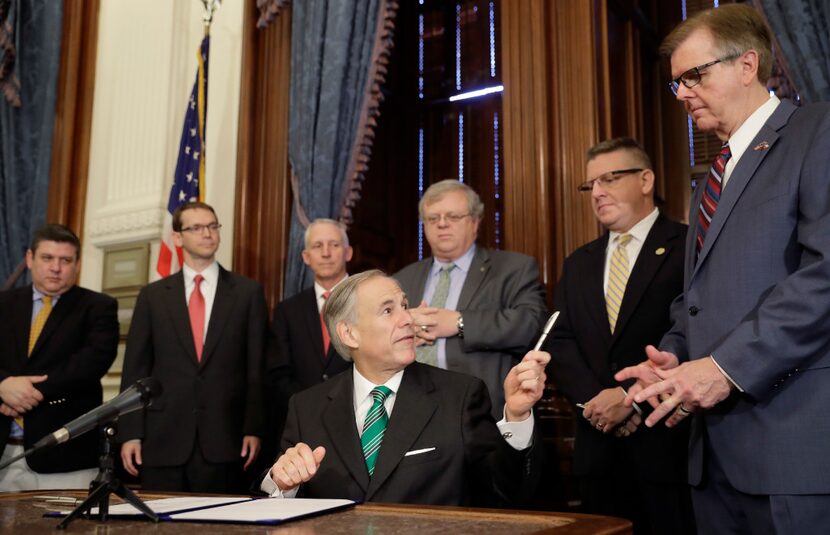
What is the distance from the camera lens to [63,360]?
4012mm

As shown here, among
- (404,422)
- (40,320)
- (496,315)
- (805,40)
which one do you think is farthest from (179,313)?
(805,40)

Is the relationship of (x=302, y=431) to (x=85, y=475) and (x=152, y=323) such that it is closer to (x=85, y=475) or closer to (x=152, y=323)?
(x=152, y=323)

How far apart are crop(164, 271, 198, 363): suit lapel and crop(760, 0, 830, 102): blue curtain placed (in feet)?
9.51

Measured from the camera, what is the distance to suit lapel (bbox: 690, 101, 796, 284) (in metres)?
2.12

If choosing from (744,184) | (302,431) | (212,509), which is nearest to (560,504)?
(302,431)

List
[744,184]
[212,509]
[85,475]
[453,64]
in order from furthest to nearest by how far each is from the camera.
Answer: [453,64] < [85,475] < [744,184] < [212,509]

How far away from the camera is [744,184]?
213cm

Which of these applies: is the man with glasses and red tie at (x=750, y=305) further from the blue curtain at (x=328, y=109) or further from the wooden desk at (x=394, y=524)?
the blue curtain at (x=328, y=109)

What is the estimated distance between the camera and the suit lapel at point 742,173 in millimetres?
2123

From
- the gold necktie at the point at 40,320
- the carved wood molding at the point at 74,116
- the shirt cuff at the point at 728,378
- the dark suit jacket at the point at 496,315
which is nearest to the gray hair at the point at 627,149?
the dark suit jacket at the point at 496,315

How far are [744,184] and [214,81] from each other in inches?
154

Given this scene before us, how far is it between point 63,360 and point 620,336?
8.90 ft

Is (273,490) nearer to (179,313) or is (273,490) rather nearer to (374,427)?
(374,427)

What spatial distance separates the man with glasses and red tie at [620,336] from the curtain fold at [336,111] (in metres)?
1.59
